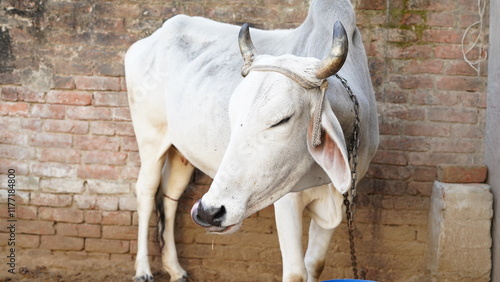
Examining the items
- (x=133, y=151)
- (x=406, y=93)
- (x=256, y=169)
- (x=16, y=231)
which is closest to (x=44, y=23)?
(x=133, y=151)

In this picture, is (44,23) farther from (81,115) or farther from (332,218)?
(332,218)

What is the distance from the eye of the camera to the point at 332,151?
264cm

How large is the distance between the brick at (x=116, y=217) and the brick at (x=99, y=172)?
0.23 m

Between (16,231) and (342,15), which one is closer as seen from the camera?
(342,15)

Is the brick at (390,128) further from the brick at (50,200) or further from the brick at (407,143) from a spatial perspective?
the brick at (50,200)

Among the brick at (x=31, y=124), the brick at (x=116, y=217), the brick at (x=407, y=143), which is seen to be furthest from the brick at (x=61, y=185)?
the brick at (x=407, y=143)

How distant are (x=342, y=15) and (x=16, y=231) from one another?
2.69 m

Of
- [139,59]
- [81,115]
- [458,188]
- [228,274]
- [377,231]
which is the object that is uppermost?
[139,59]

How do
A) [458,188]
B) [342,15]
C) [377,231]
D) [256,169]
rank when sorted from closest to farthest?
1. [256,169]
2. [342,15]
3. [458,188]
4. [377,231]

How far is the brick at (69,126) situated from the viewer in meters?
4.73

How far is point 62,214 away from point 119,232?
0.39 metres

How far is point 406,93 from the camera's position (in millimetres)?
4496

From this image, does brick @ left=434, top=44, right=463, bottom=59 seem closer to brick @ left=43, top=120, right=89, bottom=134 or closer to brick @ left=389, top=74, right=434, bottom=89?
brick @ left=389, top=74, right=434, bottom=89

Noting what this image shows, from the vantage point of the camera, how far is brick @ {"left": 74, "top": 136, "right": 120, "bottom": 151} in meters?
4.73
